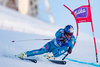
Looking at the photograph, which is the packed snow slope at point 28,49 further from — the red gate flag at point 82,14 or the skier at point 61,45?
the red gate flag at point 82,14

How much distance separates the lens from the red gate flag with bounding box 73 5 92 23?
6705 mm

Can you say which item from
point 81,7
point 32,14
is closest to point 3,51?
point 81,7

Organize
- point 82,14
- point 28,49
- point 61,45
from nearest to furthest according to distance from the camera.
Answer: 1. point 61,45
2. point 82,14
3. point 28,49

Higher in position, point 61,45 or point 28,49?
point 61,45

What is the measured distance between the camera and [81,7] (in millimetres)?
6824

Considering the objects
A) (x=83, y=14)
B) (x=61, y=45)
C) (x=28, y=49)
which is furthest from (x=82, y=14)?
(x=28, y=49)

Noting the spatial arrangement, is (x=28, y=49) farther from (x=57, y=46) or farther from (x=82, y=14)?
(x=82, y=14)

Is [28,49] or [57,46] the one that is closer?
[57,46]

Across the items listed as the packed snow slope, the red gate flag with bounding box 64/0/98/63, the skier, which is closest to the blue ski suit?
the skier

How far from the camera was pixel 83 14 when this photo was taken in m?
6.78

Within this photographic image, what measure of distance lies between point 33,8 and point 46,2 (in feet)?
6.18

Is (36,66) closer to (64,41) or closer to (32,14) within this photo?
(64,41)

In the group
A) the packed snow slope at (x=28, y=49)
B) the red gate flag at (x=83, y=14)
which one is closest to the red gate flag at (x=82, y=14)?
the red gate flag at (x=83, y=14)

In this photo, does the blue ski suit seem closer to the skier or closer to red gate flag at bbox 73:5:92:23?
the skier
